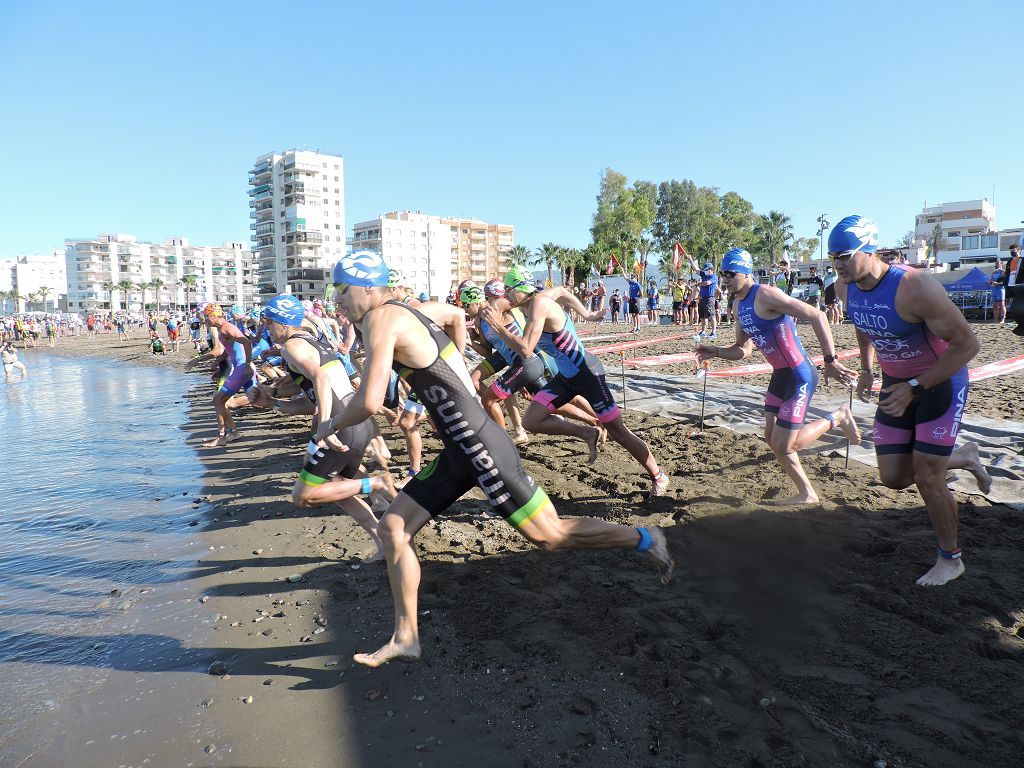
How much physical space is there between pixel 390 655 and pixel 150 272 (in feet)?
608

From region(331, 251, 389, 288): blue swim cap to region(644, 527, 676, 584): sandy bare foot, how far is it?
1965 mm

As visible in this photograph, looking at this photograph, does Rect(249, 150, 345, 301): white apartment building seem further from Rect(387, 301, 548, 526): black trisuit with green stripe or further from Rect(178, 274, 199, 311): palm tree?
Rect(387, 301, 548, 526): black trisuit with green stripe

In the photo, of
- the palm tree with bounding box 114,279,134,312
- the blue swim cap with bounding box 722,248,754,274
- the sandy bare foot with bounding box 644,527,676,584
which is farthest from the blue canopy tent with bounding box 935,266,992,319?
the palm tree with bounding box 114,279,134,312

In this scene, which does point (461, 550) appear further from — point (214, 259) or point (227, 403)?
point (214, 259)

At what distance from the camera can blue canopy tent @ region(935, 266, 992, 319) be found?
19281mm

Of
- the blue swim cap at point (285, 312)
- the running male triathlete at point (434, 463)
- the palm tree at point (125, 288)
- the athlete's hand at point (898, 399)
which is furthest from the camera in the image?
the palm tree at point (125, 288)

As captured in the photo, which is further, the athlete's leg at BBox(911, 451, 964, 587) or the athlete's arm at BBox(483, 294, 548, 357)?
the athlete's arm at BBox(483, 294, 548, 357)

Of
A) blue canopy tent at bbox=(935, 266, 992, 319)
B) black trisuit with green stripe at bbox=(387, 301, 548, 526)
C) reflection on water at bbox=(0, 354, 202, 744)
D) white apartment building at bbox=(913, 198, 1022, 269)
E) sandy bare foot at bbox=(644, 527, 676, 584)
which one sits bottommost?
reflection on water at bbox=(0, 354, 202, 744)

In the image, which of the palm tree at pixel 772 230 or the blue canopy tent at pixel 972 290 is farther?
→ the palm tree at pixel 772 230

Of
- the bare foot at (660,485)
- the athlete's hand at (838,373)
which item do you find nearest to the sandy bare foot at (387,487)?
the bare foot at (660,485)

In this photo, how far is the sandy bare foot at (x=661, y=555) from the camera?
3.45 meters

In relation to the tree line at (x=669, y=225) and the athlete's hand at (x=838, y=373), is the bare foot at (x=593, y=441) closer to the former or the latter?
the athlete's hand at (x=838, y=373)

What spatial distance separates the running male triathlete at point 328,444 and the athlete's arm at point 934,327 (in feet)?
9.99

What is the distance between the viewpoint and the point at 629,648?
10.1 feet
